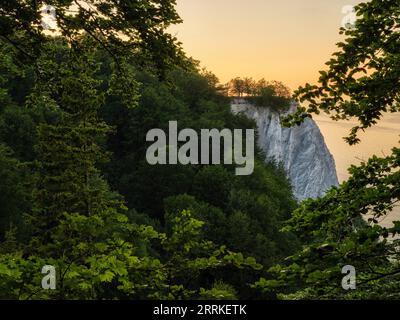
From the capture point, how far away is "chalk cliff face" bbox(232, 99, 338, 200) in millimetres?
111125

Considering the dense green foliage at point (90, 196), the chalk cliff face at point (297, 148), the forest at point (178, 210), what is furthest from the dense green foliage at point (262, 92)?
the forest at point (178, 210)

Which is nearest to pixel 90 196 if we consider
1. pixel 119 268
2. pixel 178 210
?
pixel 178 210

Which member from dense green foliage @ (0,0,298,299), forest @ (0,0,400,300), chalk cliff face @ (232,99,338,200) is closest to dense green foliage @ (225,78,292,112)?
chalk cliff face @ (232,99,338,200)

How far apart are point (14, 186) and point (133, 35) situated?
39331 mm

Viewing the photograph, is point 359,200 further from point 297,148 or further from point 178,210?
point 297,148

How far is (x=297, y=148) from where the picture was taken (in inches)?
4791

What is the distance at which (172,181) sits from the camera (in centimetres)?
6669

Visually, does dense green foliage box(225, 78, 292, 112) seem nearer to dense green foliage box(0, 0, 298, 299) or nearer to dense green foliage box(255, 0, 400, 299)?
dense green foliage box(0, 0, 298, 299)

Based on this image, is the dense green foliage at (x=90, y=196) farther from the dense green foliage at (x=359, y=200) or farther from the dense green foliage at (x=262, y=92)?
the dense green foliage at (x=262, y=92)

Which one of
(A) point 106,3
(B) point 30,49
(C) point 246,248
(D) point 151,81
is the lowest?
(C) point 246,248

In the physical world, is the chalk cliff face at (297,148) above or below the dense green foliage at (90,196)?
above

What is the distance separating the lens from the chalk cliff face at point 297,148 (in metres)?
111
